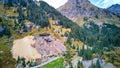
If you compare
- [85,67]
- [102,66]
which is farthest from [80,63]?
[102,66]

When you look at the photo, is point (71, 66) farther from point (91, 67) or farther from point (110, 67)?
point (110, 67)

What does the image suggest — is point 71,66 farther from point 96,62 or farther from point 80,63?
→ point 96,62

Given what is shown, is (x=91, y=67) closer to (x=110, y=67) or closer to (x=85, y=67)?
(x=85, y=67)

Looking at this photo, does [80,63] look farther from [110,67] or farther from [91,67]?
[110,67]

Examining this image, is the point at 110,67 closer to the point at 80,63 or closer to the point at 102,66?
the point at 102,66

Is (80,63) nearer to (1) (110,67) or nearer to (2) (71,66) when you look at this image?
(2) (71,66)

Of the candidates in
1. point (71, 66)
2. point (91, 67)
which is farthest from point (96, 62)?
point (71, 66)

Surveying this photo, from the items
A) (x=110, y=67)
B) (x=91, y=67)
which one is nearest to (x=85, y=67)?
(x=91, y=67)
